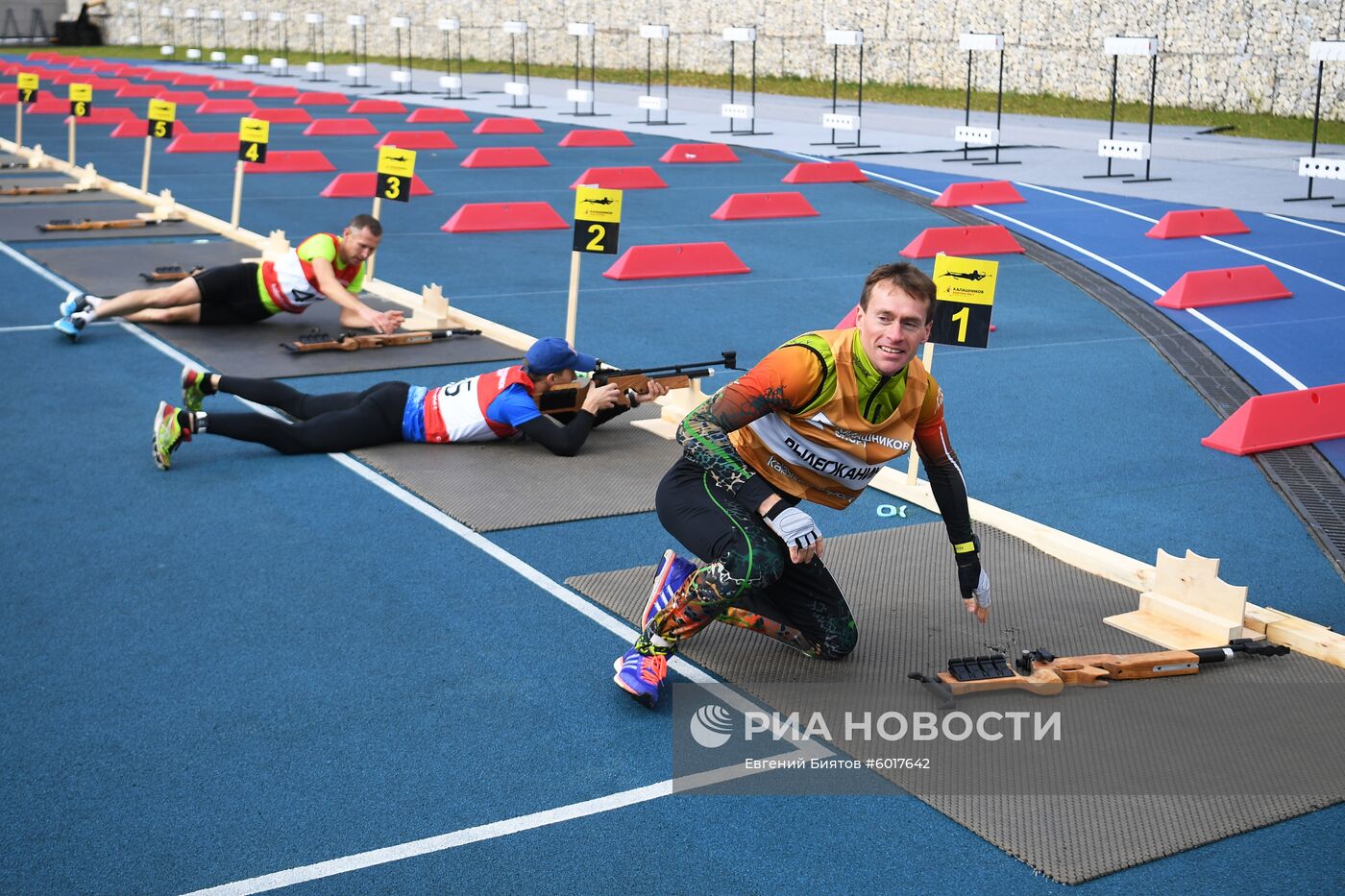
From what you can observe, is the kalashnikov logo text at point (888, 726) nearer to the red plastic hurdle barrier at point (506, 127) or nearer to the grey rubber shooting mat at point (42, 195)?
the grey rubber shooting mat at point (42, 195)

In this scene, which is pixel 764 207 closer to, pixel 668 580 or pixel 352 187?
pixel 352 187

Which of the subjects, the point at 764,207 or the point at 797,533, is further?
the point at 764,207

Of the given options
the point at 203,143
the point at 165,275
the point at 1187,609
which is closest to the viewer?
the point at 1187,609

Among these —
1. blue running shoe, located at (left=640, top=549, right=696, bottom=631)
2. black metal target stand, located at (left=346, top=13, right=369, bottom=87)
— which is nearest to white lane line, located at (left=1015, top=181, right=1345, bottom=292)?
blue running shoe, located at (left=640, top=549, right=696, bottom=631)

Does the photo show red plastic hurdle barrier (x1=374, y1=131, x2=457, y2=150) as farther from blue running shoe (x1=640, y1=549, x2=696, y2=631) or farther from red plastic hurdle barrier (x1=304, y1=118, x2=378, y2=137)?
blue running shoe (x1=640, y1=549, x2=696, y2=631)

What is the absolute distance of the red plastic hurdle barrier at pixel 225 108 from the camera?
27750mm

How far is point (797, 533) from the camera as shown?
418 centimetres

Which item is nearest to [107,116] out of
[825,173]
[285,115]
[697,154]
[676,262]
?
[285,115]

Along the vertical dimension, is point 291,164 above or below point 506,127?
below

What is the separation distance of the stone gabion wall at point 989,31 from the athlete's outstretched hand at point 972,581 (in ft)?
70.1

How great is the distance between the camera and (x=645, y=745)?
169 inches

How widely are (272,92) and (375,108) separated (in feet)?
19.4

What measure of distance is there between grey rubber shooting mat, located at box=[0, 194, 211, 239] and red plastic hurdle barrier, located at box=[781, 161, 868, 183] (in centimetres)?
781

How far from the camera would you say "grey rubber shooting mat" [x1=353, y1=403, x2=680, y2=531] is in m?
6.35
